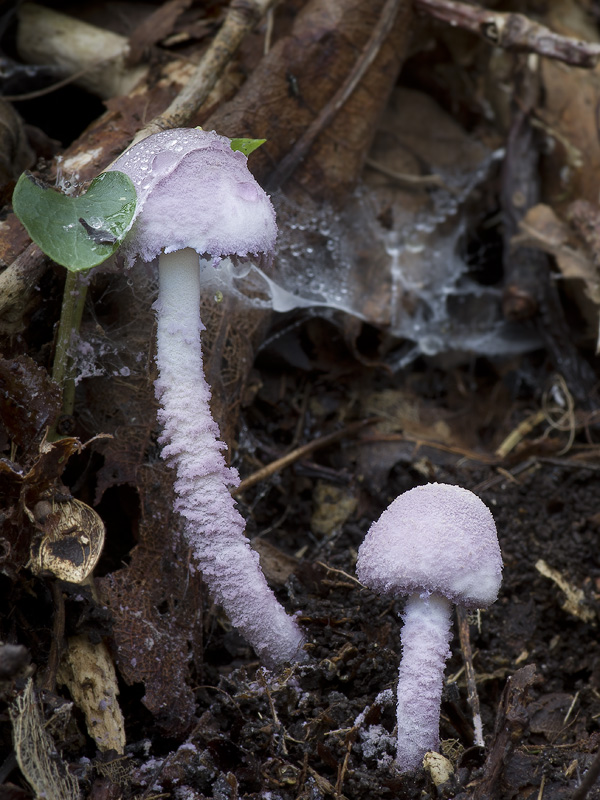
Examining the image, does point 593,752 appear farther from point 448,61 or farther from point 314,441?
point 448,61

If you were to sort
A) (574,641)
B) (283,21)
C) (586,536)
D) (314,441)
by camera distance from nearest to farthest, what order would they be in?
(574,641) → (586,536) → (314,441) → (283,21)

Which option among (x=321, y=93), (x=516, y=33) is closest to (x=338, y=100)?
(x=321, y=93)

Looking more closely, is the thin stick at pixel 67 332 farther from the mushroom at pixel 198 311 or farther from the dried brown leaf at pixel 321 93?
the dried brown leaf at pixel 321 93

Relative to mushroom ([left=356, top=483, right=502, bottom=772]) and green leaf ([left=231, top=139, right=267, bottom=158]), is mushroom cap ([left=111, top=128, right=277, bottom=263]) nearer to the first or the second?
green leaf ([left=231, top=139, right=267, bottom=158])

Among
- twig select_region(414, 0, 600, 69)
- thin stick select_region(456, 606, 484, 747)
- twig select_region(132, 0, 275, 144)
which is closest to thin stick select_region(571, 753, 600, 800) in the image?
thin stick select_region(456, 606, 484, 747)

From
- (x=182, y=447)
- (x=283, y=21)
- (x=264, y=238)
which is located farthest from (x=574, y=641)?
(x=283, y=21)

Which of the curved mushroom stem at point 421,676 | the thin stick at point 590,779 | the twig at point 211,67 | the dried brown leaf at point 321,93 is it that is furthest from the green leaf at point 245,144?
the thin stick at point 590,779

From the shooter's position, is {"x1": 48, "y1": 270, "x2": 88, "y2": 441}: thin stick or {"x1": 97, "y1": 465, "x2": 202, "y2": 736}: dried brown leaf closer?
{"x1": 97, "y1": 465, "x2": 202, "y2": 736}: dried brown leaf
